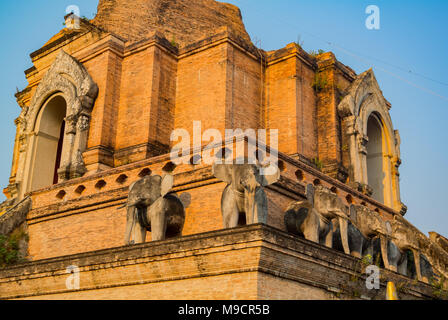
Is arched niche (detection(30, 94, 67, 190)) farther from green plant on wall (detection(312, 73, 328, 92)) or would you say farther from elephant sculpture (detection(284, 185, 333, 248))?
elephant sculpture (detection(284, 185, 333, 248))

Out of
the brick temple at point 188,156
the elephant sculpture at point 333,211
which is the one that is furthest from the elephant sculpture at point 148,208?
the elephant sculpture at point 333,211

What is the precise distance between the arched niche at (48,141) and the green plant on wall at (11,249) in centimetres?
336

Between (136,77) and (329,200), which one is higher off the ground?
(136,77)

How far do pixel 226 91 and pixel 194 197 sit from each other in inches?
174

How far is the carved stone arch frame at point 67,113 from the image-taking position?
16.1m

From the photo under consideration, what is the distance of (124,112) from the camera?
16.5 metres

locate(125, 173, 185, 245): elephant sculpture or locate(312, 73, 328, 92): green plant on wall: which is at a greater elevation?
locate(312, 73, 328, 92): green plant on wall

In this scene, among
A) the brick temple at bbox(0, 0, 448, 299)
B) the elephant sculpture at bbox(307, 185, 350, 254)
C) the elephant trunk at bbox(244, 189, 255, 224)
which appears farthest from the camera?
the elephant sculpture at bbox(307, 185, 350, 254)

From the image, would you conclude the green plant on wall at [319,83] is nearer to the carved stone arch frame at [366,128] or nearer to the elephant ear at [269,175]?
the carved stone arch frame at [366,128]

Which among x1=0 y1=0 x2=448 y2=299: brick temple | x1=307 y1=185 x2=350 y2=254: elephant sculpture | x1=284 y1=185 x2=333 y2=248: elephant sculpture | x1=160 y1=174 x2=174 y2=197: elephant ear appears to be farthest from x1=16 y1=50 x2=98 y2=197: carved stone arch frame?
x1=307 y1=185 x2=350 y2=254: elephant sculpture

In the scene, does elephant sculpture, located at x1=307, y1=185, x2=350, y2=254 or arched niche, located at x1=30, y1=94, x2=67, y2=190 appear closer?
elephant sculpture, located at x1=307, y1=185, x2=350, y2=254

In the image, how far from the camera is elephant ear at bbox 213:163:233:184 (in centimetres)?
1071
